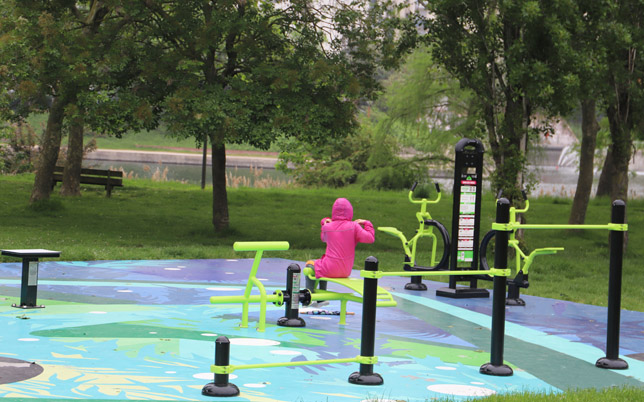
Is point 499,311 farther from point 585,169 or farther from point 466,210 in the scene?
point 585,169

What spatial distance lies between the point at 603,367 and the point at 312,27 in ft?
46.0

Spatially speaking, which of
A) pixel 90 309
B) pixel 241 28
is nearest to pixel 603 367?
pixel 90 309

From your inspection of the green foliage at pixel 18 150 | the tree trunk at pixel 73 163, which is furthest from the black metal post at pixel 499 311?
the green foliage at pixel 18 150

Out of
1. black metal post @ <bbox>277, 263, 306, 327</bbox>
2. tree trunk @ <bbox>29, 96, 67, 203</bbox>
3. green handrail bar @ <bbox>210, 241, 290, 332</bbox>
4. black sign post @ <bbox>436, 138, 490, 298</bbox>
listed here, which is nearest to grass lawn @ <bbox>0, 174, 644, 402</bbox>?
tree trunk @ <bbox>29, 96, 67, 203</bbox>

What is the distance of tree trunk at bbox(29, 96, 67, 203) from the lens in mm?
21672

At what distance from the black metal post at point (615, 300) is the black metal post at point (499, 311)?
1144 millimetres

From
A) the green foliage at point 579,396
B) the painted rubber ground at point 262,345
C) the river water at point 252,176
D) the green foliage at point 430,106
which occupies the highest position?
the green foliage at point 430,106

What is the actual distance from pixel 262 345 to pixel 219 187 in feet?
43.0

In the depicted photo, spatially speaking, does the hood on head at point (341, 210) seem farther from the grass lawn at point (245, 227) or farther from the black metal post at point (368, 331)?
the grass lawn at point (245, 227)

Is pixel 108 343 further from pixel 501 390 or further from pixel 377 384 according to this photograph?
pixel 501 390

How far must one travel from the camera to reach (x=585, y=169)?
23.8 m

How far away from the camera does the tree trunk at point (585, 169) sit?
2334 centimetres

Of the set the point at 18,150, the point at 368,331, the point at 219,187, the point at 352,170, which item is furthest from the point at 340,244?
the point at 352,170

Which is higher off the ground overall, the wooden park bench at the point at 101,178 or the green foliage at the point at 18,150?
the green foliage at the point at 18,150
